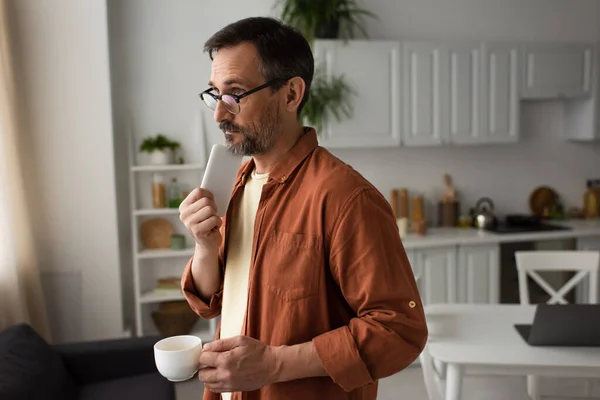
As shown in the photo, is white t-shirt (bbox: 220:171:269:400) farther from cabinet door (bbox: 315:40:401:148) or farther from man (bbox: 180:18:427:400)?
cabinet door (bbox: 315:40:401:148)

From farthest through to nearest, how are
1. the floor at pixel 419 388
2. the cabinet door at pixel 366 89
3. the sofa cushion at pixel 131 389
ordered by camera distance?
the cabinet door at pixel 366 89
the sofa cushion at pixel 131 389
the floor at pixel 419 388

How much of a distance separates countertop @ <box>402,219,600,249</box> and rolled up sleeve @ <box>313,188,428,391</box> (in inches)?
108

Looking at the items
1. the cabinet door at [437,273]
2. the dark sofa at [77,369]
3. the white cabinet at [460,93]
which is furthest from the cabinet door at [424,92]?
the dark sofa at [77,369]

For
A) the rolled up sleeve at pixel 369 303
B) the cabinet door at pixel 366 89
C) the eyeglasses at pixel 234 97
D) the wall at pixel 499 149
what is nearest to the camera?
the rolled up sleeve at pixel 369 303

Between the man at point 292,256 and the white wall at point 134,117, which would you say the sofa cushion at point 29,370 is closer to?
the white wall at point 134,117

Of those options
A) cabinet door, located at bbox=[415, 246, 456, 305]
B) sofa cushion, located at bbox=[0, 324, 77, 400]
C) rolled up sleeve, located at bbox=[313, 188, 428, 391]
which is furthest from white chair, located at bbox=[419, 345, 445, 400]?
cabinet door, located at bbox=[415, 246, 456, 305]

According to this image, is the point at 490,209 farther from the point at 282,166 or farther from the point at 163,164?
the point at 282,166

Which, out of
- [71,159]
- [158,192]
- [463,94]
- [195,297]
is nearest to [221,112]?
[195,297]

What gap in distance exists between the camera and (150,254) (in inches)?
148

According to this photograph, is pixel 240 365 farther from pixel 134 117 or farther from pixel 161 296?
pixel 134 117

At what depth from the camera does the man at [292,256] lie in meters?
1.08

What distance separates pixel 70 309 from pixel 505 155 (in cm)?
341

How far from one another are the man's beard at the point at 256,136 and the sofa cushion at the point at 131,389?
1.81 meters

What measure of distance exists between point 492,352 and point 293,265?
3.79ft
